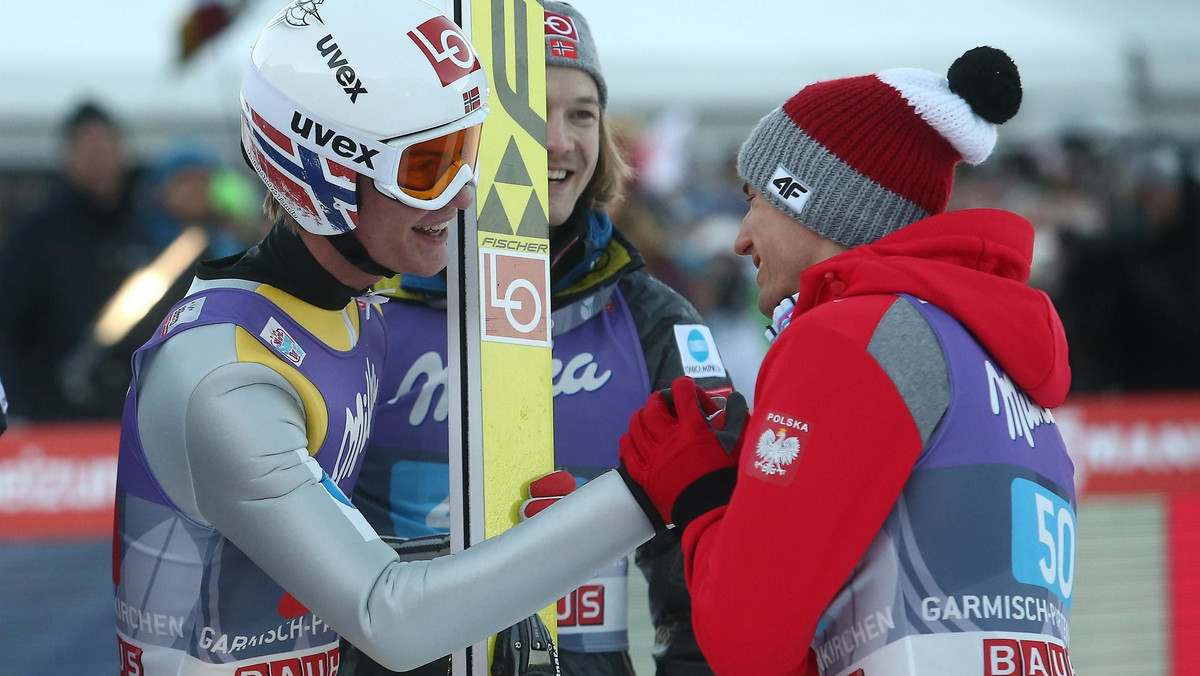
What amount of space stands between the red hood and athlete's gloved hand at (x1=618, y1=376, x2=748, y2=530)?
0.78 ft

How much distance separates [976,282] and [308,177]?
1.18m

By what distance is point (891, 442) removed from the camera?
6.12 feet

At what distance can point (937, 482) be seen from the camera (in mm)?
1929

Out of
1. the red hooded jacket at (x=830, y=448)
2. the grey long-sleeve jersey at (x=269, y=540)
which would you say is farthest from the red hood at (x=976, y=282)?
the grey long-sleeve jersey at (x=269, y=540)

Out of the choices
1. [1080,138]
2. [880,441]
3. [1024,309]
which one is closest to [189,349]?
[880,441]

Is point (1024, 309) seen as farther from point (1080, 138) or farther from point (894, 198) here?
point (1080, 138)

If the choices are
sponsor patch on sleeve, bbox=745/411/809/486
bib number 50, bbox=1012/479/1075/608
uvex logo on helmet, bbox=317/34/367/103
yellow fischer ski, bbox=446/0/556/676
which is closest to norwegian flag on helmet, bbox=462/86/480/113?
uvex logo on helmet, bbox=317/34/367/103

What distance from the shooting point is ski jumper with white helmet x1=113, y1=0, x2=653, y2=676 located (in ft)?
6.82

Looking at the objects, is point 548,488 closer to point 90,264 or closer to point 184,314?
point 184,314

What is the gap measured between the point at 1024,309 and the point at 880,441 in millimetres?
354

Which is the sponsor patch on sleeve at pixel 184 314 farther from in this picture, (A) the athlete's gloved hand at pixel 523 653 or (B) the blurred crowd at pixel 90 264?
(B) the blurred crowd at pixel 90 264

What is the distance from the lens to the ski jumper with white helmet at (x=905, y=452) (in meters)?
1.87

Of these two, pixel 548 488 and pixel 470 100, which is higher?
pixel 470 100

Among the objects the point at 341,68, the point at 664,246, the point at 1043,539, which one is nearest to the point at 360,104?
the point at 341,68
